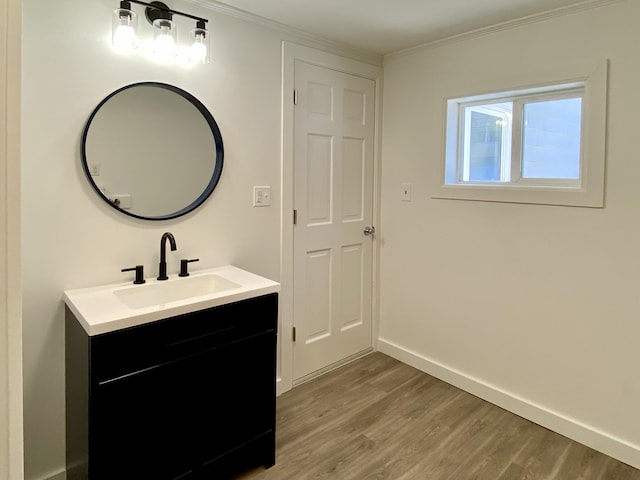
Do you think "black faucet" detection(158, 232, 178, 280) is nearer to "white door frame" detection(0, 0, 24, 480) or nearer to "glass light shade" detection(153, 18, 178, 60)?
"glass light shade" detection(153, 18, 178, 60)

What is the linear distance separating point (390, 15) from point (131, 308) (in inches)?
75.8

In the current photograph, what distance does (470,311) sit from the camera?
261 cm

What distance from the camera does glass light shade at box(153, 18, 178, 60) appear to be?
6.00 feet

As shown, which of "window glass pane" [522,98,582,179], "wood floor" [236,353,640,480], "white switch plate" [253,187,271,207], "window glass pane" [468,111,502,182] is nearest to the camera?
"wood floor" [236,353,640,480]

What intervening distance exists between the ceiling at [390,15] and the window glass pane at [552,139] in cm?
49

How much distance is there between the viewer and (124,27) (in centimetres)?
172

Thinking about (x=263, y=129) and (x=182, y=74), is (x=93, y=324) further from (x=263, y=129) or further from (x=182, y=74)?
(x=263, y=129)

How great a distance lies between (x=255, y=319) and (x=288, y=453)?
0.74 metres

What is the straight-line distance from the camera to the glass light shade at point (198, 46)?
75.5 inches

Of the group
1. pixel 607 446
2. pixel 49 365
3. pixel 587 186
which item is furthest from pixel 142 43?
pixel 607 446

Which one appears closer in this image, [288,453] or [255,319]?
[255,319]

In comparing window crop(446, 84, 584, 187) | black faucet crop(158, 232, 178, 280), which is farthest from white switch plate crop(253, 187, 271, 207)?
window crop(446, 84, 584, 187)

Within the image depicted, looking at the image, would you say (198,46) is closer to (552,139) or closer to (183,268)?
(183,268)

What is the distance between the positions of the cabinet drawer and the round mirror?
616 mm
